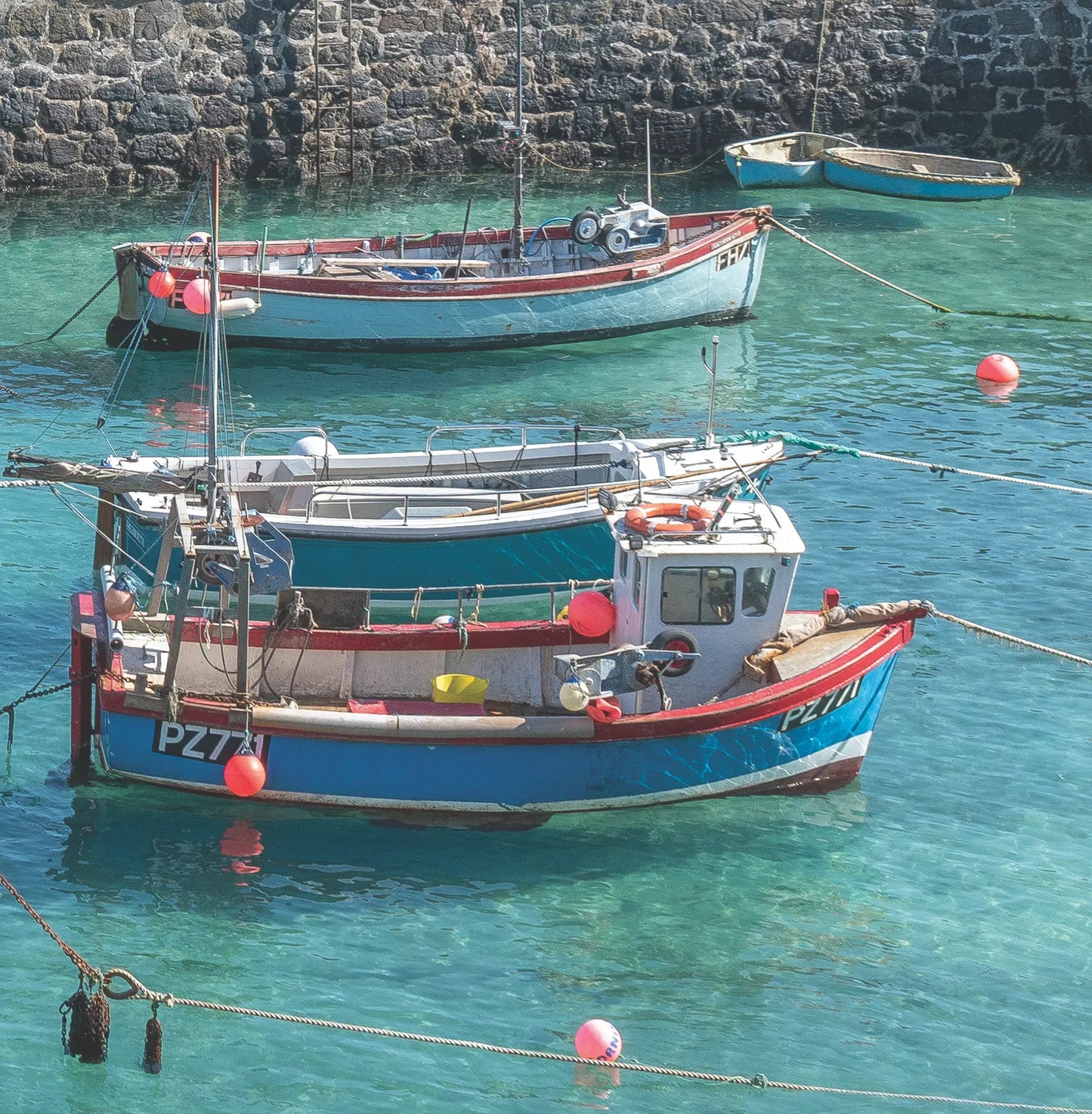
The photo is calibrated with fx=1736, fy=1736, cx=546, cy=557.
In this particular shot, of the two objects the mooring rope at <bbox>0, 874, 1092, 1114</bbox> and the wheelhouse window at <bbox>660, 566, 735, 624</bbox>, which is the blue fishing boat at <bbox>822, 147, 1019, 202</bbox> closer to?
the wheelhouse window at <bbox>660, 566, 735, 624</bbox>

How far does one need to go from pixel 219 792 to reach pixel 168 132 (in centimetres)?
2038

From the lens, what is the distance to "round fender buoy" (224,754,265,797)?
1183 centimetres

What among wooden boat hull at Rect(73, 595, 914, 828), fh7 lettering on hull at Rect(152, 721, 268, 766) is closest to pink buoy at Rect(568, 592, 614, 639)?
wooden boat hull at Rect(73, 595, 914, 828)

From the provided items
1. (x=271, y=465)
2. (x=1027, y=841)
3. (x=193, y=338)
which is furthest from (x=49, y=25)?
(x=1027, y=841)

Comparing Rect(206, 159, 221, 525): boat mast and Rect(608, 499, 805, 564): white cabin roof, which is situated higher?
Rect(206, 159, 221, 525): boat mast

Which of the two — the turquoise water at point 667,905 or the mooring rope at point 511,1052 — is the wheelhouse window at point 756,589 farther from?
the mooring rope at point 511,1052

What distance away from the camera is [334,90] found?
31.0 meters

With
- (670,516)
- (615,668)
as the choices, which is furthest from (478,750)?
(670,516)

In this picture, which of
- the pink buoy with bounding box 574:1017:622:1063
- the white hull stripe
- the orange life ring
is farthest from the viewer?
the orange life ring

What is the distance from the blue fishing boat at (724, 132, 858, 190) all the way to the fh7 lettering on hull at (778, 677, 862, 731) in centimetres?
1975

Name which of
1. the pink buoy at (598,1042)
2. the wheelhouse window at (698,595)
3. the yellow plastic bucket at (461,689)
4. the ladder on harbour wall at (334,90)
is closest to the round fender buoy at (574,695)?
the wheelhouse window at (698,595)

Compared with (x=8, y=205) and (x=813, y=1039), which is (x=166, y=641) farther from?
(x=8, y=205)

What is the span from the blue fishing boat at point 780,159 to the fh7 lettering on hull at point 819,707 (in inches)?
777

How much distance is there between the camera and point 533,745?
12.3 meters
